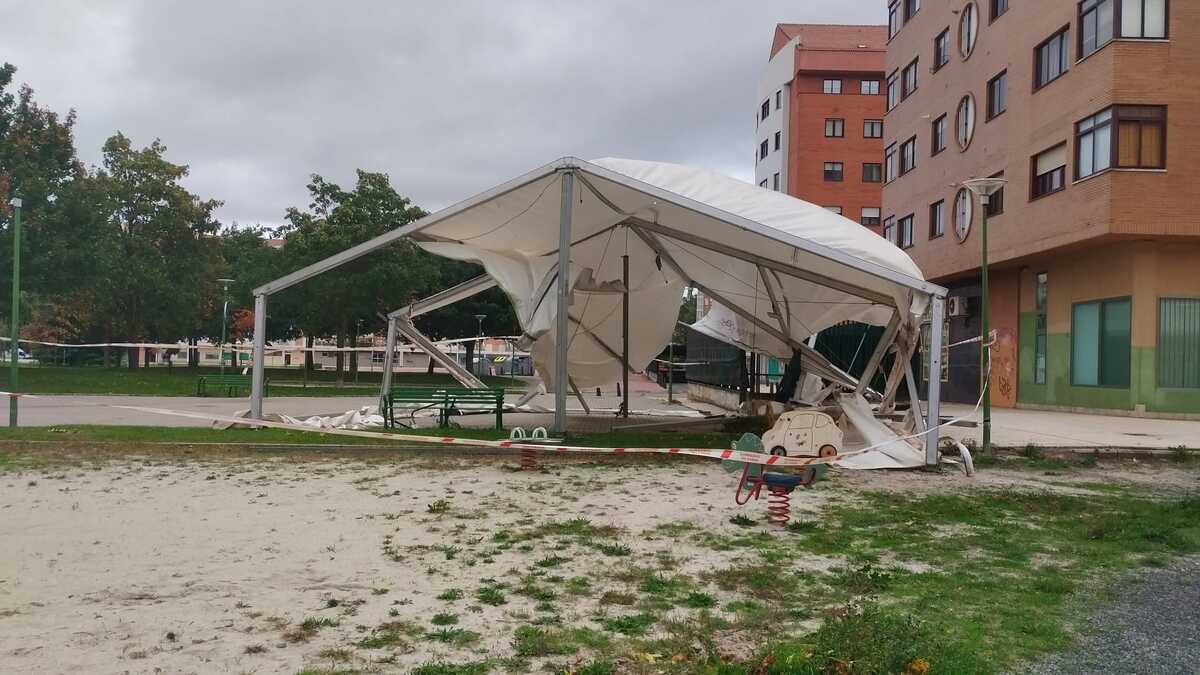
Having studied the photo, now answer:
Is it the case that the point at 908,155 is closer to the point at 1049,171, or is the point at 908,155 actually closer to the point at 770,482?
the point at 1049,171

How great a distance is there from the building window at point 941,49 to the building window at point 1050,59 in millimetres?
7159

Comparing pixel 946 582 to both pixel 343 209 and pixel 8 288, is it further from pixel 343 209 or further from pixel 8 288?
pixel 8 288

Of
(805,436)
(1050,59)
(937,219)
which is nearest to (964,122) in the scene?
(937,219)

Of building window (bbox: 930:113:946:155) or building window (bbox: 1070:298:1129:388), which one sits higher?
building window (bbox: 930:113:946:155)

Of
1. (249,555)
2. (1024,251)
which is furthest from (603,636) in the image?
(1024,251)

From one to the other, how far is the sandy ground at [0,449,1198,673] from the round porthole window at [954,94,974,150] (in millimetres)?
20038

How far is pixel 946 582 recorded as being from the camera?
5.69 m

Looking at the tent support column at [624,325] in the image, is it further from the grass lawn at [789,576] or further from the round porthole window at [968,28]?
the round porthole window at [968,28]

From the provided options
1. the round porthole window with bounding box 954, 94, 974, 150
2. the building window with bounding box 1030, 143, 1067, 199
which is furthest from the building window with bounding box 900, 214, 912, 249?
the building window with bounding box 1030, 143, 1067, 199

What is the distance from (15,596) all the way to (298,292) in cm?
3639

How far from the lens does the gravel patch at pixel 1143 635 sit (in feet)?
13.5

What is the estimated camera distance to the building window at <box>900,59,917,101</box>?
35484mm

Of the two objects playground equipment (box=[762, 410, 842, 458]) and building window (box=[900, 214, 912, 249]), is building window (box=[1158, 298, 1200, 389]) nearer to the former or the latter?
building window (box=[900, 214, 912, 249])

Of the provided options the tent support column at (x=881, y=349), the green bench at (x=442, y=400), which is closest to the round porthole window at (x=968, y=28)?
the tent support column at (x=881, y=349)
